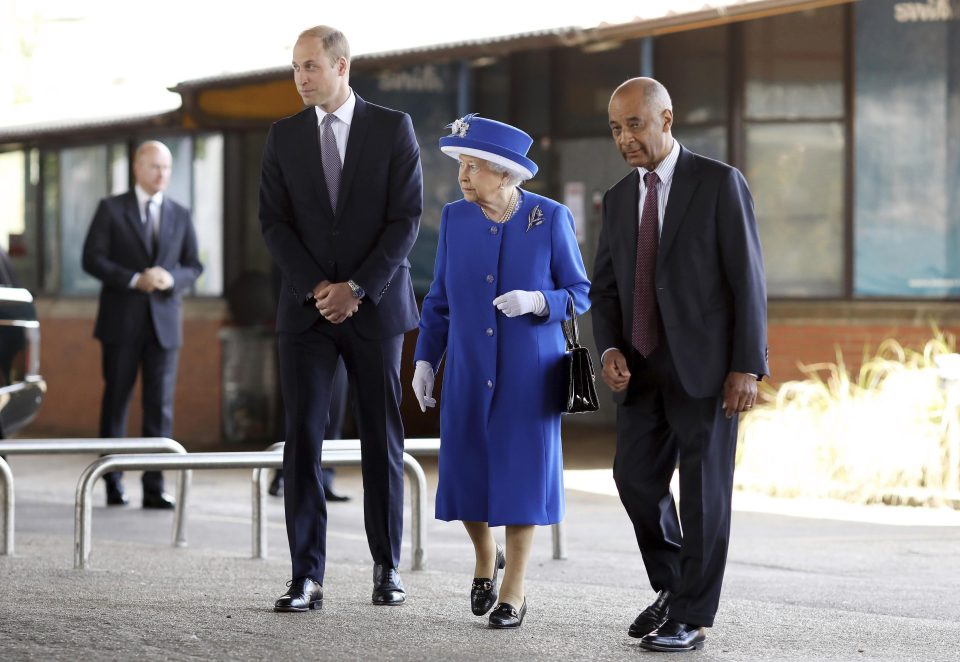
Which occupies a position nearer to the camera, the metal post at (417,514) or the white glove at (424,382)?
the white glove at (424,382)


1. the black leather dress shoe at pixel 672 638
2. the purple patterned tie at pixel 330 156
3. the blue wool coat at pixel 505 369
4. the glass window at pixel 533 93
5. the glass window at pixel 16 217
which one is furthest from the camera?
the glass window at pixel 16 217

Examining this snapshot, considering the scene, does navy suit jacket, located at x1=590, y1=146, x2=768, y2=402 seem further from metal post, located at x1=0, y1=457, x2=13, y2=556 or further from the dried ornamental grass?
the dried ornamental grass

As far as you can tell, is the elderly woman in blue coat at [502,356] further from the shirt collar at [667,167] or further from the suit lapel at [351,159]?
the shirt collar at [667,167]

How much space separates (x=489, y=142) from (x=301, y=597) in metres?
1.86

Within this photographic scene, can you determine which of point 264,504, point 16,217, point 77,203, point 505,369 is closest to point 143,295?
point 264,504

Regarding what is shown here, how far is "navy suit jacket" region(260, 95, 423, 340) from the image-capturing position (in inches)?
281

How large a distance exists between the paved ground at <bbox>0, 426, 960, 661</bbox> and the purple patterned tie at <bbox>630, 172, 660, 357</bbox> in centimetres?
106

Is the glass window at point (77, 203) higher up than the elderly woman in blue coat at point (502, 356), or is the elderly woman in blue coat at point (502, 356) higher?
the glass window at point (77, 203)

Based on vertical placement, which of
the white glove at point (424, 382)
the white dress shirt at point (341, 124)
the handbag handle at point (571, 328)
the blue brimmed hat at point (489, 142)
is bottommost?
the white glove at point (424, 382)

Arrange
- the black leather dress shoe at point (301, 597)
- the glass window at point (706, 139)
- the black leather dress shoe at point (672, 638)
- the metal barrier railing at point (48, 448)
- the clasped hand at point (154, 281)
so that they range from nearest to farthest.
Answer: the black leather dress shoe at point (672, 638) → the black leather dress shoe at point (301, 597) → the metal barrier railing at point (48, 448) → the clasped hand at point (154, 281) → the glass window at point (706, 139)

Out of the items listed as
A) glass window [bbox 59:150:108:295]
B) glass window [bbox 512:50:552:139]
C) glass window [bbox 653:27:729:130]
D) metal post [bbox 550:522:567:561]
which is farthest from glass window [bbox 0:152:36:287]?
metal post [bbox 550:522:567:561]

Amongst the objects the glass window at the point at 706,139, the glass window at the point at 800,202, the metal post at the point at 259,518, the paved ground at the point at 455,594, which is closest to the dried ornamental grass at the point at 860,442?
the paved ground at the point at 455,594

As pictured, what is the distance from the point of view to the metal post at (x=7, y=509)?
29.5 feet

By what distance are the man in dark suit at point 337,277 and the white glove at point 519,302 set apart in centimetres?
60
